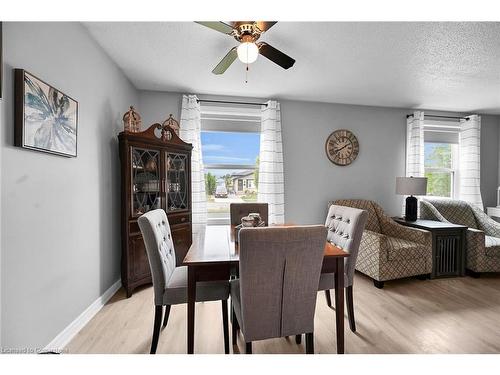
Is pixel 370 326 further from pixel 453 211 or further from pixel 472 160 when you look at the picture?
pixel 472 160

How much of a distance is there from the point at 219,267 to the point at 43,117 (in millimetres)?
1378

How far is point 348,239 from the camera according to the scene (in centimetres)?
183

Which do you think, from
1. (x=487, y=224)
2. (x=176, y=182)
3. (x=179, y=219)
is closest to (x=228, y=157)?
(x=176, y=182)

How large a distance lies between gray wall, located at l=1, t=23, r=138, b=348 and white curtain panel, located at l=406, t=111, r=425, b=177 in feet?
13.4

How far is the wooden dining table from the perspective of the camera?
4.51ft

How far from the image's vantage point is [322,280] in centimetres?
178

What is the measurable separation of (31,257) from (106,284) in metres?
1.11

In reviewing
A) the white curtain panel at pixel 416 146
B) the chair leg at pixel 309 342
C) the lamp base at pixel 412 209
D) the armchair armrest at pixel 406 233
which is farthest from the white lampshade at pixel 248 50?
the white curtain panel at pixel 416 146

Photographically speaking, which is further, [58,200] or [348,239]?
[348,239]
